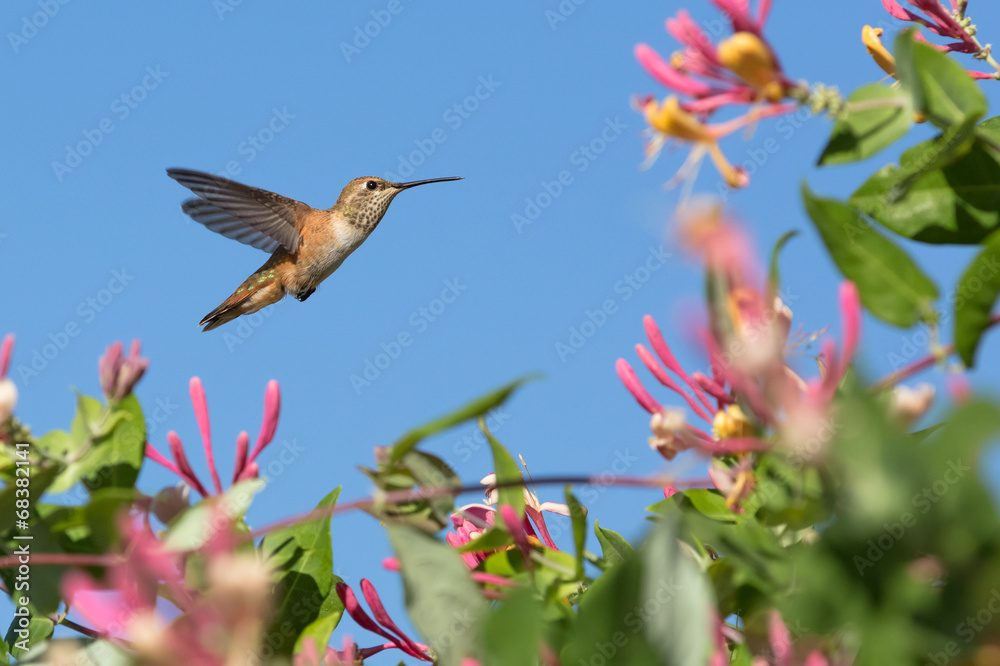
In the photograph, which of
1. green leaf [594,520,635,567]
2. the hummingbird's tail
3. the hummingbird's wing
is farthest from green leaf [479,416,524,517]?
the hummingbird's tail

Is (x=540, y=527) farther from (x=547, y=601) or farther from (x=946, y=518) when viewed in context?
(x=946, y=518)

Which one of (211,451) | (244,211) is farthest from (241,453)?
(244,211)

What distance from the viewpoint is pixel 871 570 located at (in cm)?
98

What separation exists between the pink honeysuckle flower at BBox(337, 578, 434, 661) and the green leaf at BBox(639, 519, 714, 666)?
828 mm

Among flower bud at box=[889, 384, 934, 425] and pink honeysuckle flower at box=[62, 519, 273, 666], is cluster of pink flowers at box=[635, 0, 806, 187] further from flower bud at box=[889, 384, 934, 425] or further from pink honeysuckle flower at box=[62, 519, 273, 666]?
pink honeysuckle flower at box=[62, 519, 273, 666]

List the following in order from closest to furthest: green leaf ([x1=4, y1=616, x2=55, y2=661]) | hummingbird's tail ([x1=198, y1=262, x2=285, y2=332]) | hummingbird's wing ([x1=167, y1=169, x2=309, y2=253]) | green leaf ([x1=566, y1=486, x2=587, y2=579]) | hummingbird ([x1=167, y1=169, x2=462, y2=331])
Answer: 1. green leaf ([x1=566, y1=486, x2=587, y2=579])
2. green leaf ([x1=4, y1=616, x2=55, y2=661])
3. hummingbird's wing ([x1=167, y1=169, x2=309, y2=253])
4. hummingbird ([x1=167, y1=169, x2=462, y2=331])
5. hummingbird's tail ([x1=198, y1=262, x2=285, y2=332])

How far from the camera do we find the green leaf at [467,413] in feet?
3.68

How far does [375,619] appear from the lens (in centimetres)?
176

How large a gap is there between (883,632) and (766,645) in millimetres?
267

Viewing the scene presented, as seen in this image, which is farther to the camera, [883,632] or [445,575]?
[445,575]

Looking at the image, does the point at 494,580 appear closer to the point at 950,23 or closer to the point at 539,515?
the point at 539,515

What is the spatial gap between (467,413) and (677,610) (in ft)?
1.06

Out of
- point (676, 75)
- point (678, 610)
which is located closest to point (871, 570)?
point (678, 610)

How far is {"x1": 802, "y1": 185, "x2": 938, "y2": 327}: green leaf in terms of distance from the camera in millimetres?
1195
